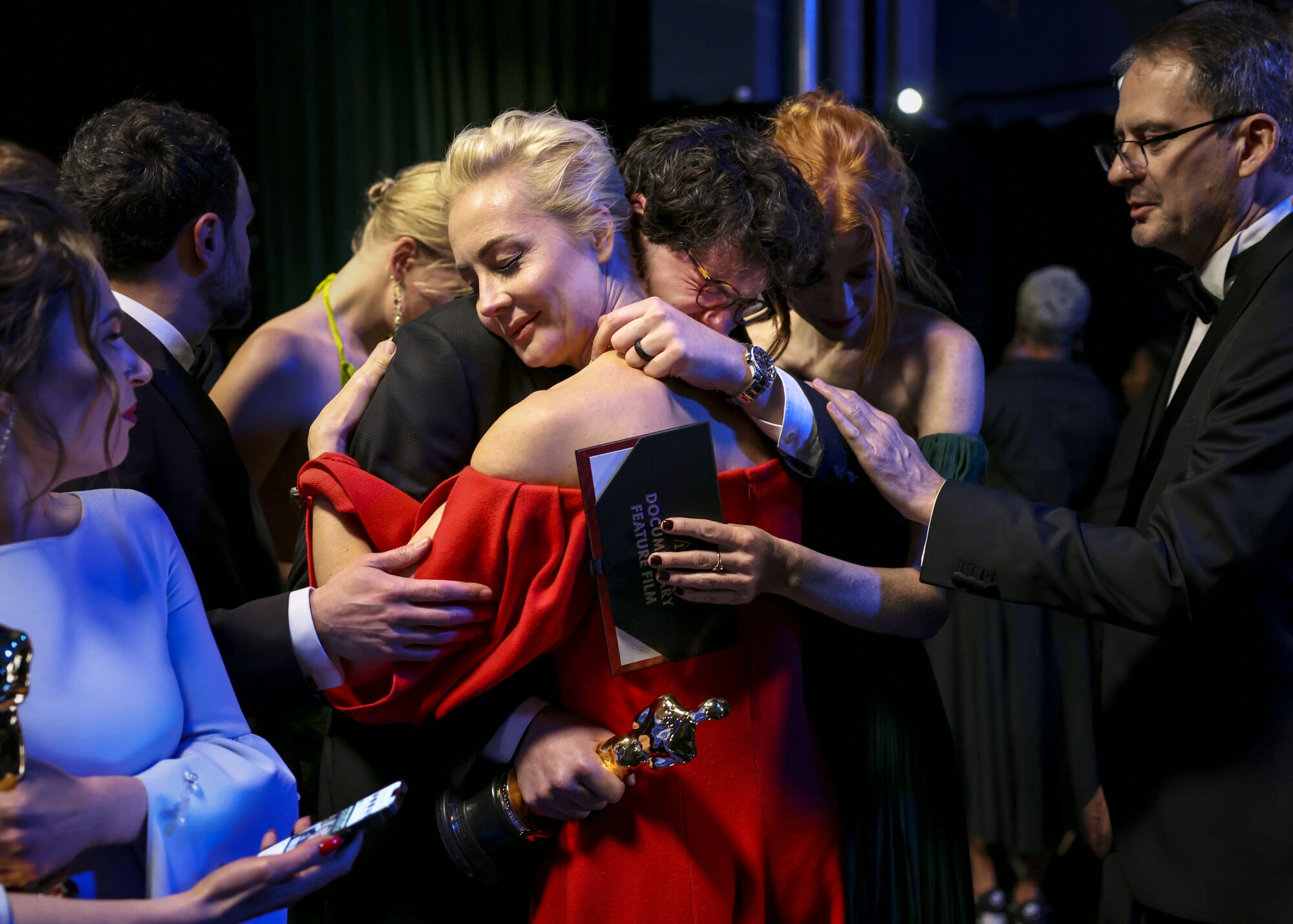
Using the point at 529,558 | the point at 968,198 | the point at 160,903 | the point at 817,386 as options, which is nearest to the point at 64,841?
the point at 160,903

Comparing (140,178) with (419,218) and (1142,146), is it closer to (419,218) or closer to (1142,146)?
(419,218)

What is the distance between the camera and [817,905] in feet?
5.14

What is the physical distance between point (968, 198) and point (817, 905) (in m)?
4.09

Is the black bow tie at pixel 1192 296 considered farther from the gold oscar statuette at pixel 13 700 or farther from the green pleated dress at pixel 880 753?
the gold oscar statuette at pixel 13 700

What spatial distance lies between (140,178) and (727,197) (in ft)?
3.58

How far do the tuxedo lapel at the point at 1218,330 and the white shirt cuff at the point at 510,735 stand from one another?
113 cm

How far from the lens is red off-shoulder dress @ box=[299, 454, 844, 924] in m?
1.38

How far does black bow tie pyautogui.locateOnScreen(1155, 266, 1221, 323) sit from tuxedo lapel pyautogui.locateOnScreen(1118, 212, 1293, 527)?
0.06m

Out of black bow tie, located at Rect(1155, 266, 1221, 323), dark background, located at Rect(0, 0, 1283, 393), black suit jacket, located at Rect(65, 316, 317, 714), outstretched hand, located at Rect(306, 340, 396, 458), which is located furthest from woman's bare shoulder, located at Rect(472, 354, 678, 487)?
dark background, located at Rect(0, 0, 1283, 393)

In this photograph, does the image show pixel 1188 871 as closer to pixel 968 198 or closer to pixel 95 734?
pixel 95 734

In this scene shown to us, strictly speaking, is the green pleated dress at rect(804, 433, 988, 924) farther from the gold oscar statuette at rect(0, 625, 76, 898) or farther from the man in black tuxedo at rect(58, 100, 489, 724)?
the gold oscar statuette at rect(0, 625, 76, 898)

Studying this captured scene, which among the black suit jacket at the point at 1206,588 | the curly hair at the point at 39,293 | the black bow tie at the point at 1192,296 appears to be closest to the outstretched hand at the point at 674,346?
the black suit jacket at the point at 1206,588

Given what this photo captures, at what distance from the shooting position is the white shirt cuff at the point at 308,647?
1545 millimetres

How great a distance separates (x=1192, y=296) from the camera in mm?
2023
